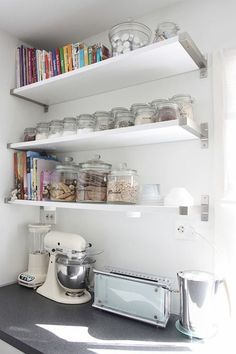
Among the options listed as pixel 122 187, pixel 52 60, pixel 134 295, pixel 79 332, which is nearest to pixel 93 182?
pixel 122 187

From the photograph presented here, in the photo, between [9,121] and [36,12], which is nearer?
[36,12]

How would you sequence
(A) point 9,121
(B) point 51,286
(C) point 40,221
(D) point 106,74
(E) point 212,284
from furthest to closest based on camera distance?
(C) point 40,221
(A) point 9,121
(B) point 51,286
(D) point 106,74
(E) point 212,284

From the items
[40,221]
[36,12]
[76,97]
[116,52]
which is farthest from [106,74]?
[40,221]

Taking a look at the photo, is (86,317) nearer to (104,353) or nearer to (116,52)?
(104,353)

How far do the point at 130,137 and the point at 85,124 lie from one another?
0.28 meters

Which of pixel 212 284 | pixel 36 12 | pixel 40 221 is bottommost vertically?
pixel 212 284

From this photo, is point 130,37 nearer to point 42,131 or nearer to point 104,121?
point 104,121

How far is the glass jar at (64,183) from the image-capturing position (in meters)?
1.53

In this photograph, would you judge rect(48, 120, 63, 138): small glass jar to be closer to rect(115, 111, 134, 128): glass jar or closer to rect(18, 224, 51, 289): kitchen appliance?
rect(115, 111, 134, 128): glass jar

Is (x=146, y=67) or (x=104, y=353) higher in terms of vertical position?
(x=146, y=67)

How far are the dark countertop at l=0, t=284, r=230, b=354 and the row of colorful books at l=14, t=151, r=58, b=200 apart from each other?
59 cm

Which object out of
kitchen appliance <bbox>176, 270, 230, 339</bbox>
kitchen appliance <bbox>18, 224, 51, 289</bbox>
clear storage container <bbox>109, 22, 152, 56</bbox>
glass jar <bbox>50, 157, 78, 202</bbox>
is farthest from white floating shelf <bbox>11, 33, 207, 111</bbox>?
kitchen appliance <bbox>176, 270, 230, 339</bbox>

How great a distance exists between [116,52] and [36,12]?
58 centimetres

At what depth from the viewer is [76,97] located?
5.82 feet
